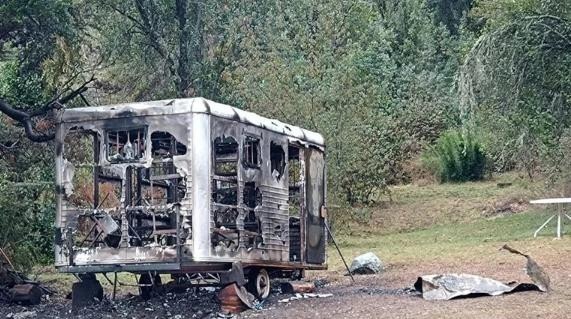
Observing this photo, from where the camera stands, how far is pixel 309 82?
22.1 meters

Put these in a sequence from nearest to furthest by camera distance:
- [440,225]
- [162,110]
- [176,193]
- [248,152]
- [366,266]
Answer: [162,110], [176,193], [248,152], [366,266], [440,225]

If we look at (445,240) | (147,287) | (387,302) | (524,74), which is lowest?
(387,302)

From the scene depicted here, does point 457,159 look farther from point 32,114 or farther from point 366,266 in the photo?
point 32,114

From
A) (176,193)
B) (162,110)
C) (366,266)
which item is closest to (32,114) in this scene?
(176,193)

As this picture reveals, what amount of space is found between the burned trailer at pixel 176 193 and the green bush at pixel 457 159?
13504mm

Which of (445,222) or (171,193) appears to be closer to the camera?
(171,193)

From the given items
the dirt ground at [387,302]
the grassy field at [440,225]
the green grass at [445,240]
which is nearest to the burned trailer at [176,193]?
the dirt ground at [387,302]

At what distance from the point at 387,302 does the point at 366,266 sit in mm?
3829

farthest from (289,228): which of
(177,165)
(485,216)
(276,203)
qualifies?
(485,216)

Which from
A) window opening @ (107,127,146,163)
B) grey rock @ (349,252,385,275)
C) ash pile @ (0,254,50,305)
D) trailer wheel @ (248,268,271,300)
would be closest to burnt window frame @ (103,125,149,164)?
window opening @ (107,127,146,163)

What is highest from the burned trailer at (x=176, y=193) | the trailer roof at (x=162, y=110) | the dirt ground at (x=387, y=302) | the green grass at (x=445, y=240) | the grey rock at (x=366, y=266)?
the trailer roof at (x=162, y=110)

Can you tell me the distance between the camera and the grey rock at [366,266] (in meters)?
16.3

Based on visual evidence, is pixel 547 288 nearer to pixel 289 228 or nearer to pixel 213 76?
pixel 289 228

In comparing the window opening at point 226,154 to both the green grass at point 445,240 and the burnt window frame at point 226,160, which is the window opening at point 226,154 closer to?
the burnt window frame at point 226,160
